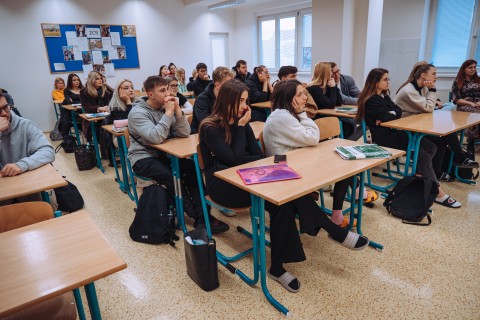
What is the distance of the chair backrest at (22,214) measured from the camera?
1436 millimetres

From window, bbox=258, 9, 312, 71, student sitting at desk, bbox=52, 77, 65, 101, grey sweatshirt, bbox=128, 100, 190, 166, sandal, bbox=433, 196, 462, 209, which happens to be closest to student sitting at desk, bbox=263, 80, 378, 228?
grey sweatshirt, bbox=128, 100, 190, 166

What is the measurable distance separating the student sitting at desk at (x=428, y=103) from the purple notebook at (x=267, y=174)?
6.76 feet

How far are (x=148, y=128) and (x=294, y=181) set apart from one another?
138cm

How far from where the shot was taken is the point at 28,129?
2219 mm

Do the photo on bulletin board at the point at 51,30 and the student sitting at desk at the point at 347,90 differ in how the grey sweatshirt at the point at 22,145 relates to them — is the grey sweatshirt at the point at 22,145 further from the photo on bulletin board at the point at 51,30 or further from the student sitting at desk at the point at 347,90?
the photo on bulletin board at the point at 51,30

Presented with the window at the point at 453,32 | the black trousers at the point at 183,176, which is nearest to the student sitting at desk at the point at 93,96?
the black trousers at the point at 183,176

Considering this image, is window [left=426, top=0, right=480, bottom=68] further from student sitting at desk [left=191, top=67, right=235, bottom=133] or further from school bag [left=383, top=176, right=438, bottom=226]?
student sitting at desk [left=191, top=67, right=235, bottom=133]

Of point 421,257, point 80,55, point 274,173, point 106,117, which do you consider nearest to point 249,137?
point 274,173

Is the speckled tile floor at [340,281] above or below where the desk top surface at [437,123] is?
below

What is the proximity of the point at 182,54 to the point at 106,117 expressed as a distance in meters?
5.14

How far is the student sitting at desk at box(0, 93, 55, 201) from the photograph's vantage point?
208cm

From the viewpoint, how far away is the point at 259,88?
500 centimetres

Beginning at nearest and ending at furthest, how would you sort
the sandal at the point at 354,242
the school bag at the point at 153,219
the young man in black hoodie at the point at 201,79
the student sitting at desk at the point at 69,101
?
the sandal at the point at 354,242 → the school bag at the point at 153,219 → the student sitting at desk at the point at 69,101 → the young man in black hoodie at the point at 201,79

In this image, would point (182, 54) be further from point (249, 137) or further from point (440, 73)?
point (249, 137)
